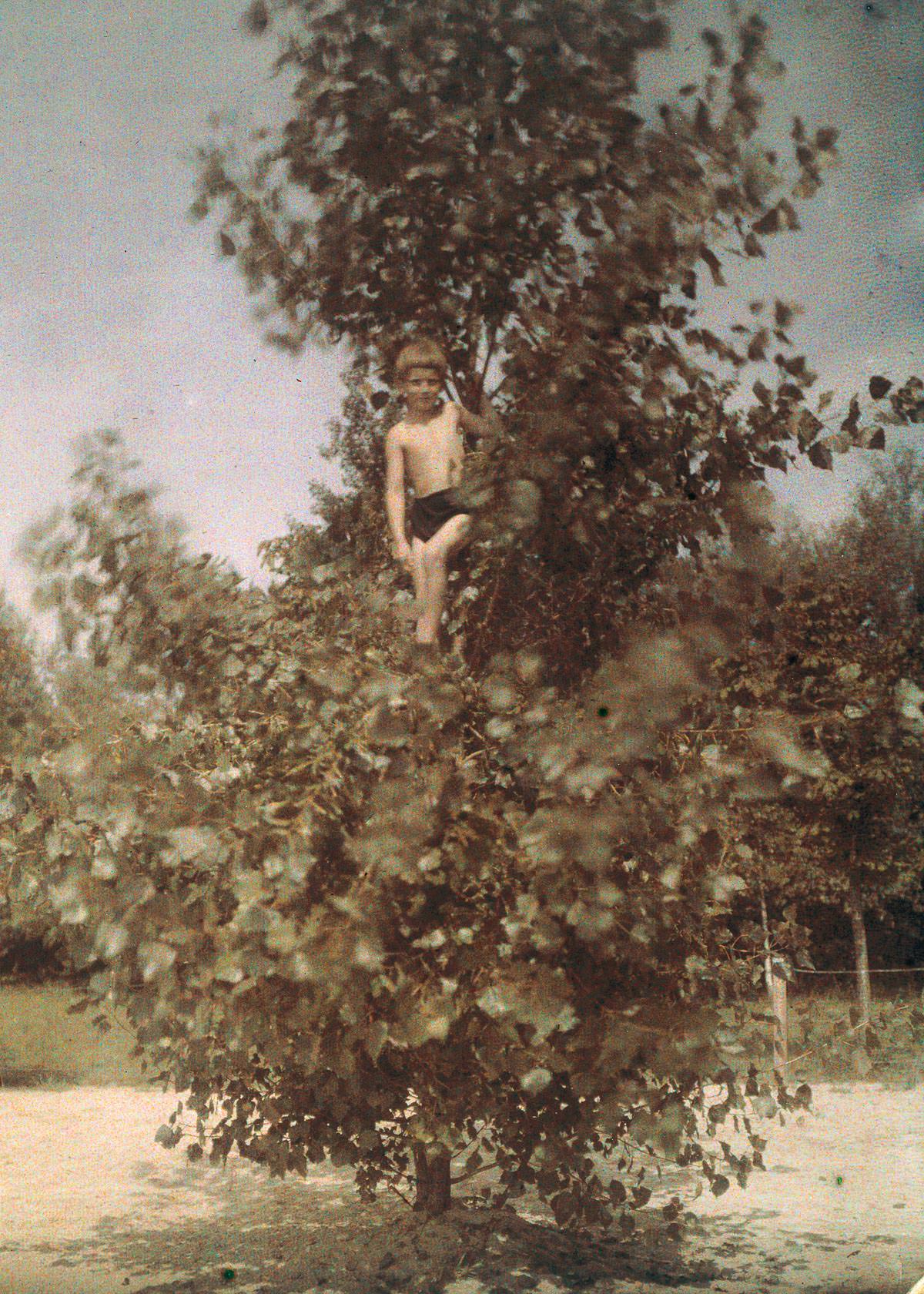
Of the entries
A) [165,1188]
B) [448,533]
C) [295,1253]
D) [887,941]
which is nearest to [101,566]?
[448,533]

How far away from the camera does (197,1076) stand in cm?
338

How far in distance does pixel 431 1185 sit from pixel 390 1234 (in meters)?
0.39

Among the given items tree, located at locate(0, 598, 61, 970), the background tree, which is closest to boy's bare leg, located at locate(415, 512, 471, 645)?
the background tree

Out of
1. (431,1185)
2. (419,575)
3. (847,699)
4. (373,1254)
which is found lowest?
(373,1254)

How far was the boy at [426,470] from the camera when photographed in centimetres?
310

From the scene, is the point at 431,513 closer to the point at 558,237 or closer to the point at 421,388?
the point at 421,388

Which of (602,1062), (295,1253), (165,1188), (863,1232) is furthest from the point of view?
(165,1188)

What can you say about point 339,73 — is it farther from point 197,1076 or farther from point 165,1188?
point 165,1188

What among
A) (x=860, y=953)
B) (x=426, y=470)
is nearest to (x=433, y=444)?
(x=426, y=470)

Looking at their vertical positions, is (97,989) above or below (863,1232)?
above

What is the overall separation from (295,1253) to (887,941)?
8611 millimetres

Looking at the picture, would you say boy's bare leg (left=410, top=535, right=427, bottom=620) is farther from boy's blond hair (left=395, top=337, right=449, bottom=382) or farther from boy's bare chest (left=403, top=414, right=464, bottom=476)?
boy's blond hair (left=395, top=337, right=449, bottom=382)

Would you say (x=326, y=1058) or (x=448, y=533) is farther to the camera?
(x=448, y=533)

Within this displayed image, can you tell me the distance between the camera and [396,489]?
3.17m
